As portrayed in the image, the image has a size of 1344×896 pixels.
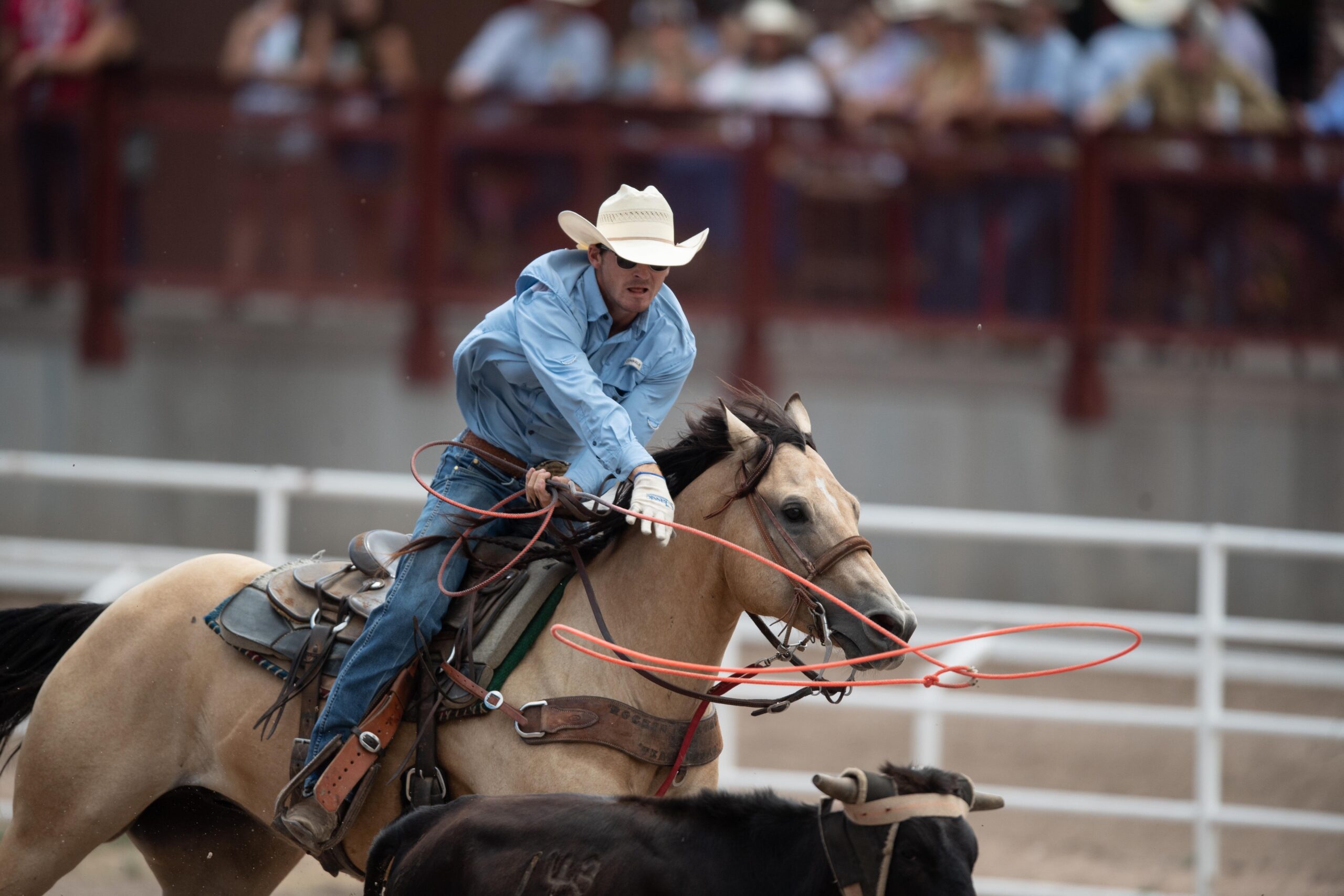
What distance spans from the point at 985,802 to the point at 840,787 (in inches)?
15.0

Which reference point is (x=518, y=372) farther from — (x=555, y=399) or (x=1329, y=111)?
(x=1329, y=111)

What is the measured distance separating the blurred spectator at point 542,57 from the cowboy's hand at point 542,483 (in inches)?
290

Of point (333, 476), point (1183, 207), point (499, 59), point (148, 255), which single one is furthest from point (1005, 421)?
point (148, 255)

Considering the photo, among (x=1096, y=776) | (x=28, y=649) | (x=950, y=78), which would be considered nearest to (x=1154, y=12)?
(x=950, y=78)

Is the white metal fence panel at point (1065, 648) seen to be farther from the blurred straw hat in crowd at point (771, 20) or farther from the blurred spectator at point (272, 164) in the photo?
the blurred straw hat in crowd at point (771, 20)

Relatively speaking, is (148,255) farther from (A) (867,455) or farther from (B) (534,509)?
(B) (534,509)

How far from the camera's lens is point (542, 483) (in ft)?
12.6

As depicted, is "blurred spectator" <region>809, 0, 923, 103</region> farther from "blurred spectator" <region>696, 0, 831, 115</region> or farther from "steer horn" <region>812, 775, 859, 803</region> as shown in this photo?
"steer horn" <region>812, 775, 859, 803</region>

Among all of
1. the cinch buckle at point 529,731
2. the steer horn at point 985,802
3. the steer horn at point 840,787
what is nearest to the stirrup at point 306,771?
the cinch buckle at point 529,731

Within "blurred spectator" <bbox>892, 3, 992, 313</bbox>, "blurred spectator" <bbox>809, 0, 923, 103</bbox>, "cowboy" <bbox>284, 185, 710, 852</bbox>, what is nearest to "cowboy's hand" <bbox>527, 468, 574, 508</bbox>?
"cowboy" <bbox>284, 185, 710, 852</bbox>

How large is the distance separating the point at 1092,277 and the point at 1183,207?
0.76 m

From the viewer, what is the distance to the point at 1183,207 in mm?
10367

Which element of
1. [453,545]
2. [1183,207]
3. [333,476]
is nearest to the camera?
[453,545]

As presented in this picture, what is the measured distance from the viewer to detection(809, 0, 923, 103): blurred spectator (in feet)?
35.5
